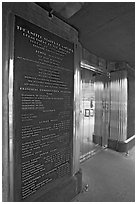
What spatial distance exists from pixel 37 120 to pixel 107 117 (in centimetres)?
306

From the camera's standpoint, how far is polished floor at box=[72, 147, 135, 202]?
6.80ft

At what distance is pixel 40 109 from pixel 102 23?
1.60 metres

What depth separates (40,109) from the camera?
1.59 m

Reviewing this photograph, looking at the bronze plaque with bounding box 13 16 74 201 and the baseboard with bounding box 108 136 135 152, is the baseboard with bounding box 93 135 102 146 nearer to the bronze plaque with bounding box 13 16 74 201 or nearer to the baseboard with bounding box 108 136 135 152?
the baseboard with bounding box 108 136 135 152

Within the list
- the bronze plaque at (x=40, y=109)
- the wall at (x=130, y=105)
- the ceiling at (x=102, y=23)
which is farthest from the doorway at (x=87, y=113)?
the bronze plaque at (x=40, y=109)

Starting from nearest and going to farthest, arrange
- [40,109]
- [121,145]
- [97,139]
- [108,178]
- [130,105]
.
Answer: [40,109]
[108,178]
[121,145]
[97,139]
[130,105]

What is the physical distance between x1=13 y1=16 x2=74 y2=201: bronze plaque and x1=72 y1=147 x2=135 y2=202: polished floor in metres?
0.62

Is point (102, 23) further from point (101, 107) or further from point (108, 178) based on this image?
point (108, 178)

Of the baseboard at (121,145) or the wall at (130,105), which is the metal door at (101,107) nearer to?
the baseboard at (121,145)

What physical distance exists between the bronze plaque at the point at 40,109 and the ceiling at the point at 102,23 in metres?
0.37

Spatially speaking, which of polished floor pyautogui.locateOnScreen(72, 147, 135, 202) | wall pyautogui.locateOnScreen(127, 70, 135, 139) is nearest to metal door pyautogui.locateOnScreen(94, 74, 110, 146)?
polished floor pyautogui.locateOnScreen(72, 147, 135, 202)

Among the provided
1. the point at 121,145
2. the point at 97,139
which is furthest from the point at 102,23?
the point at 121,145

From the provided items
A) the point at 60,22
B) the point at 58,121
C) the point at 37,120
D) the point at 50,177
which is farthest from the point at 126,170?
the point at 60,22

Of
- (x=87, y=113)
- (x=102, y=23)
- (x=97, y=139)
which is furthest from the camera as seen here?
(x=97, y=139)
